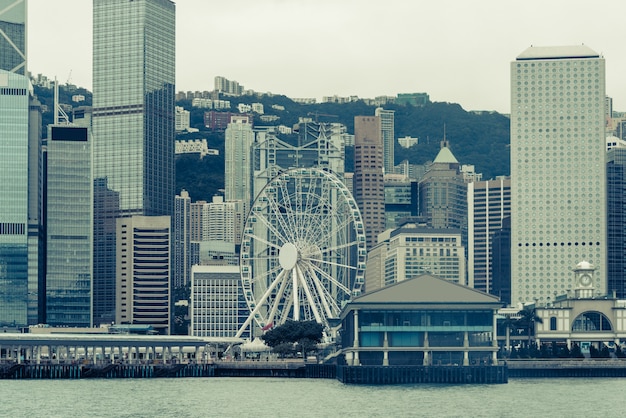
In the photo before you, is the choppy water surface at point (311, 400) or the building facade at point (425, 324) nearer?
the choppy water surface at point (311, 400)

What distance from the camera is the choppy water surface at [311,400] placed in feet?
452

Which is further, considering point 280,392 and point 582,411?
point 280,392

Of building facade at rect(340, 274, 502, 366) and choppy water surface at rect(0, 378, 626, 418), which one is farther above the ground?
building facade at rect(340, 274, 502, 366)

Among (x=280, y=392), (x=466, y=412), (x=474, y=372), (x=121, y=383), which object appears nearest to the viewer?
(x=466, y=412)

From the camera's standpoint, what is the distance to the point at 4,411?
142125mm

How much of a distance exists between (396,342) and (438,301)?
24.9ft

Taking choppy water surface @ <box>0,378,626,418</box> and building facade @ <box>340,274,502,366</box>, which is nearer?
choppy water surface @ <box>0,378,626,418</box>

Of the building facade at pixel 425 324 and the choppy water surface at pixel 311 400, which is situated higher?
the building facade at pixel 425 324

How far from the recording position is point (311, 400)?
505ft

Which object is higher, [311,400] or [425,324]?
[425,324]

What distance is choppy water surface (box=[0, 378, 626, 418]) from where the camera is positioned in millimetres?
137750

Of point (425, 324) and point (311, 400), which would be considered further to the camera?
point (425, 324)

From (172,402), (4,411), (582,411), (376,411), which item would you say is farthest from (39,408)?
(582,411)

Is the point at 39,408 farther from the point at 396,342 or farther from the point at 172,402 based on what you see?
the point at 396,342
